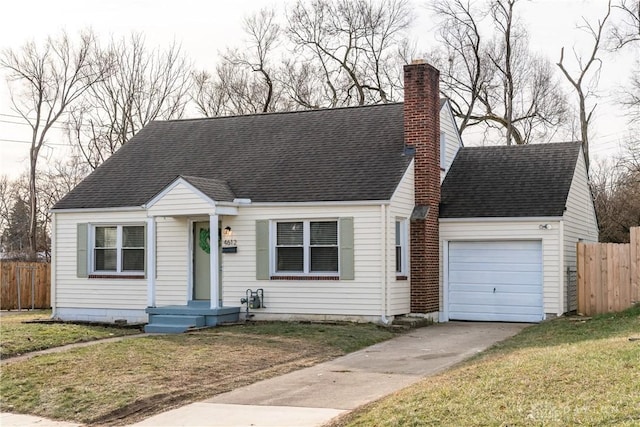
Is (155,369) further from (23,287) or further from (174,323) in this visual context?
(23,287)

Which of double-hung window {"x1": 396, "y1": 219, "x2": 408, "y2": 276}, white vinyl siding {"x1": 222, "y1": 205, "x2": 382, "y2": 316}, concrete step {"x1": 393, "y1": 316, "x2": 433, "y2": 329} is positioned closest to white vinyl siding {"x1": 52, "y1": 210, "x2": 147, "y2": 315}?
white vinyl siding {"x1": 222, "y1": 205, "x2": 382, "y2": 316}

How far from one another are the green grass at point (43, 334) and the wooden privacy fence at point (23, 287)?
28.4ft

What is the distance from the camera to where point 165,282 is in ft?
68.9

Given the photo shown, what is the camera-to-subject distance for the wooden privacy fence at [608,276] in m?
19.0

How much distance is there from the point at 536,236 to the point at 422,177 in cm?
302

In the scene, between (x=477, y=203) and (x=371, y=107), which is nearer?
(x=477, y=203)

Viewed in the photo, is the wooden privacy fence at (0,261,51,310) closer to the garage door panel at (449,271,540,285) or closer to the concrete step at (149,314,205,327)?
the concrete step at (149,314,205,327)

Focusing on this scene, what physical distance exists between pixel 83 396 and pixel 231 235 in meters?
9.19

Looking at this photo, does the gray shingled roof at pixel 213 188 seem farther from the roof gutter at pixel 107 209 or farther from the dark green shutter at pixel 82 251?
the dark green shutter at pixel 82 251

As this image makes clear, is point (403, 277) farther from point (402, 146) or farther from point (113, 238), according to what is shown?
point (113, 238)

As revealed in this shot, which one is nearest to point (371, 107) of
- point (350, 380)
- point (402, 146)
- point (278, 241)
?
point (402, 146)

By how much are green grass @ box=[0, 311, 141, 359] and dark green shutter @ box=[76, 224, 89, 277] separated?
6.32 ft

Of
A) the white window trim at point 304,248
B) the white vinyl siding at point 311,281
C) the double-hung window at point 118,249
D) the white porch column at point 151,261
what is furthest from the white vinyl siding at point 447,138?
the double-hung window at point 118,249

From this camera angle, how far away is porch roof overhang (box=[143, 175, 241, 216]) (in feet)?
63.1
